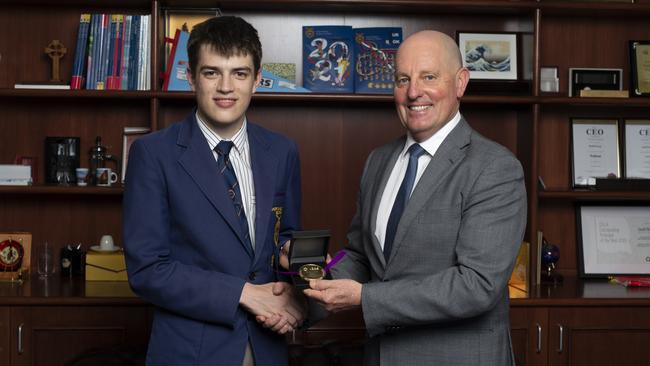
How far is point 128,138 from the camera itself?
143 inches

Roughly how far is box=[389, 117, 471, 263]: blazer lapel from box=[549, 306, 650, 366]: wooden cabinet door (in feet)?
4.86

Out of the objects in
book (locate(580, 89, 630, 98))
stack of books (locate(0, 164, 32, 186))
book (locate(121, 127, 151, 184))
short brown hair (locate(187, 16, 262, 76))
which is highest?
book (locate(580, 89, 630, 98))

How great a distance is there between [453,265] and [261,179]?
0.55m

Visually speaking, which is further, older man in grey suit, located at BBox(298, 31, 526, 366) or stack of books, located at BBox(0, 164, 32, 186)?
stack of books, located at BBox(0, 164, 32, 186)

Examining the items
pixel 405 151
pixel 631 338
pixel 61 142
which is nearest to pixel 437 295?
pixel 405 151

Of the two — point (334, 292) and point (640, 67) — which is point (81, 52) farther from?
point (640, 67)

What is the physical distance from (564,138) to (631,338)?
103cm

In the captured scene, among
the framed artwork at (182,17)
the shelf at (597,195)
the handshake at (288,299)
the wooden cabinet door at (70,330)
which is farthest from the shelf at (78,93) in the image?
the shelf at (597,195)

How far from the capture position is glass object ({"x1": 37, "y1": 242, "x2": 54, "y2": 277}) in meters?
3.58

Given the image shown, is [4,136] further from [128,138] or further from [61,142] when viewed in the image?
[128,138]

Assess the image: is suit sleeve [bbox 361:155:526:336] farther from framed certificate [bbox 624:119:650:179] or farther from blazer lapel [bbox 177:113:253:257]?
framed certificate [bbox 624:119:650:179]

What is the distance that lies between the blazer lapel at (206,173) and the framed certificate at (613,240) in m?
2.24

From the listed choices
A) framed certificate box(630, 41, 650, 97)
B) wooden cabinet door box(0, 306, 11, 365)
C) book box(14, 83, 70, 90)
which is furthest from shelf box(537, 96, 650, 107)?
wooden cabinet door box(0, 306, 11, 365)

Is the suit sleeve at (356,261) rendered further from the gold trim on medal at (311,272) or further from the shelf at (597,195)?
the shelf at (597,195)
